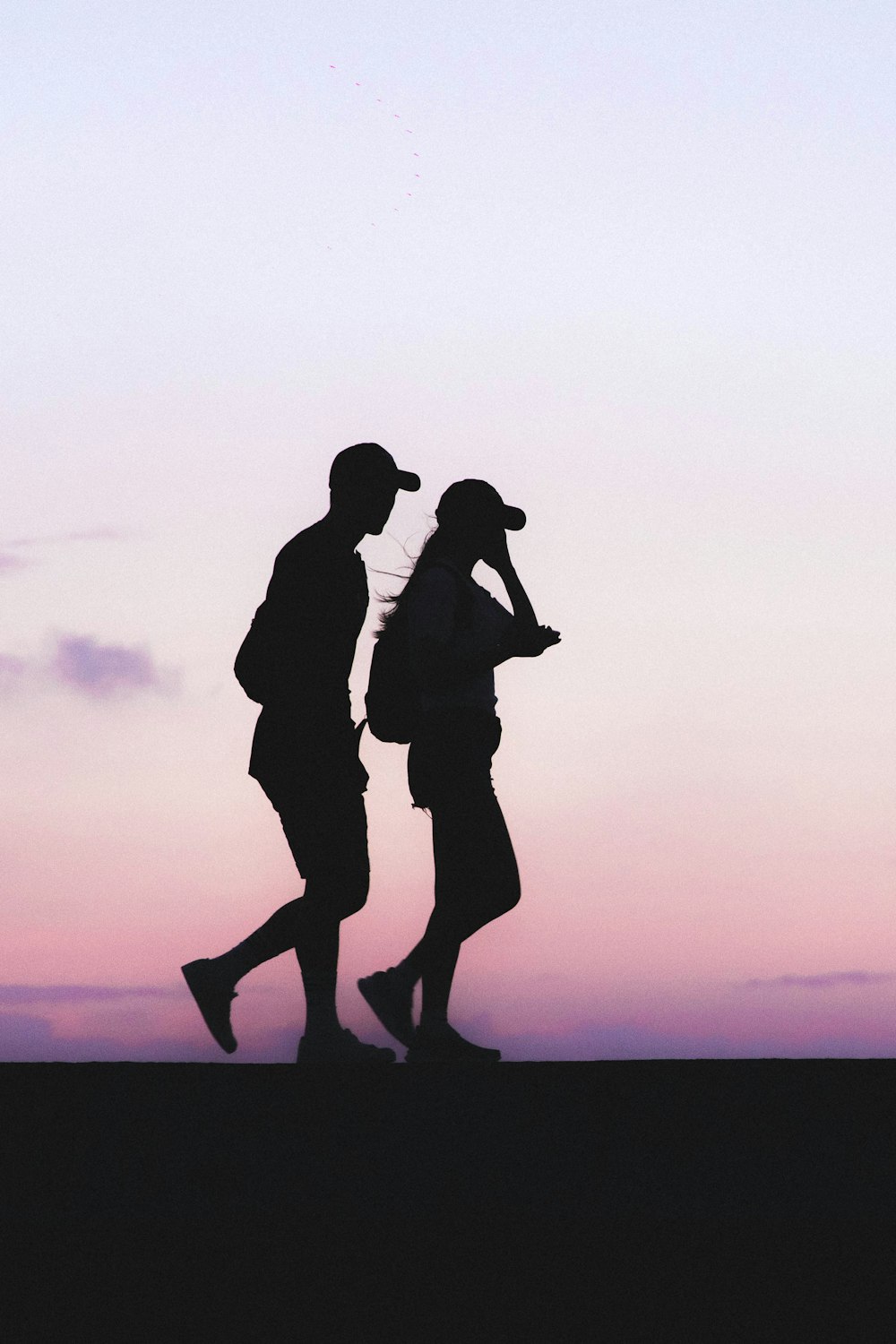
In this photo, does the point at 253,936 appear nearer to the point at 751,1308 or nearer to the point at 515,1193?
the point at 515,1193

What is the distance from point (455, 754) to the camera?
21.1 ft

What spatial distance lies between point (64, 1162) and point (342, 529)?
9.33 ft

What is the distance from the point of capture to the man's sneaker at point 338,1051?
645 cm

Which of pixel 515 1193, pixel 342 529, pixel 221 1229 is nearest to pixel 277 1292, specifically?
pixel 221 1229

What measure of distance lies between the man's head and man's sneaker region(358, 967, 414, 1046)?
1608 millimetres

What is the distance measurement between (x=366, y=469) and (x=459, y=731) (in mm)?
982

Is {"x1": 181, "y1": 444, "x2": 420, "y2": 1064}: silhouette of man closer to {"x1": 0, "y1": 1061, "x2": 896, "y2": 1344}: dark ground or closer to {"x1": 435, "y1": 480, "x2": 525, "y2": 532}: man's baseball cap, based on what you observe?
{"x1": 435, "y1": 480, "x2": 525, "y2": 532}: man's baseball cap

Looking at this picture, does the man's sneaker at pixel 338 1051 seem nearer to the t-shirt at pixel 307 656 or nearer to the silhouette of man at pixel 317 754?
the silhouette of man at pixel 317 754

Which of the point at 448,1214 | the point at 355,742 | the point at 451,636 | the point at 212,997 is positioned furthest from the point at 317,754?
the point at 448,1214

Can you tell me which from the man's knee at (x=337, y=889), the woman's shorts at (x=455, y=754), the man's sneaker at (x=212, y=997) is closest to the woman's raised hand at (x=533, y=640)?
the woman's shorts at (x=455, y=754)

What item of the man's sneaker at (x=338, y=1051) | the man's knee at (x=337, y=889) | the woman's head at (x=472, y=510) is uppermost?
the woman's head at (x=472, y=510)

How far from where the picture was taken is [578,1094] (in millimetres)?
4691

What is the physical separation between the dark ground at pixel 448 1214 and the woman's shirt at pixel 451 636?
6.39 feet

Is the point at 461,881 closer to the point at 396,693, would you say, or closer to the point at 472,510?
the point at 396,693
